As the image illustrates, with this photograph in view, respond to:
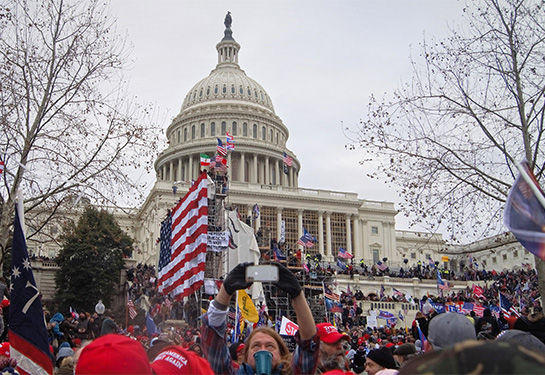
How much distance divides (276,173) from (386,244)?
62.8 feet

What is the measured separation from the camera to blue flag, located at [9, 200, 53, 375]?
503 centimetres

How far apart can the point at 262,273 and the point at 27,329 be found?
8.80 ft

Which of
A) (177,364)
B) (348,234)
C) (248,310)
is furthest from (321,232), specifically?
(177,364)

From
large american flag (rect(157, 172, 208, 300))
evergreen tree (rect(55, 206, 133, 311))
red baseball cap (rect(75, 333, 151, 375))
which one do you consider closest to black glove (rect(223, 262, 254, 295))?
red baseball cap (rect(75, 333, 151, 375))

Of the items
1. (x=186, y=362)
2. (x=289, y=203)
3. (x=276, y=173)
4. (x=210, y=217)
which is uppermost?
(x=276, y=173)

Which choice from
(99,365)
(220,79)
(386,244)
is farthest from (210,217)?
(220,79)

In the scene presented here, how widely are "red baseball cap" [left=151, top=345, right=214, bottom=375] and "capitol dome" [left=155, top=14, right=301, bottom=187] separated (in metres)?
82.3

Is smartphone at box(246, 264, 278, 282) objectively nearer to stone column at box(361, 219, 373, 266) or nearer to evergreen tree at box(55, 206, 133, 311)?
evergreen tree at box(55, 206, 133, 311)

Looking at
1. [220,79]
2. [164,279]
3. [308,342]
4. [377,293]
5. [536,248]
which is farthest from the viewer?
[220,79]

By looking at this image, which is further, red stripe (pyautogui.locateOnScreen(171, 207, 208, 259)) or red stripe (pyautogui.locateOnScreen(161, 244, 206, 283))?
red stripe (pyautogui.locateOnScreen(171, 207, 208, 259))

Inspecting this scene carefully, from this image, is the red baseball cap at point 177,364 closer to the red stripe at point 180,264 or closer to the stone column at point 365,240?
the red stripe at point 180,264

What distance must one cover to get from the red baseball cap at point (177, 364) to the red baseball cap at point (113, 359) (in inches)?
18.3

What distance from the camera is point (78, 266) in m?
41.5

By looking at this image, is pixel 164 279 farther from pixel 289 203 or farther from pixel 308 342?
pixel 289 203
